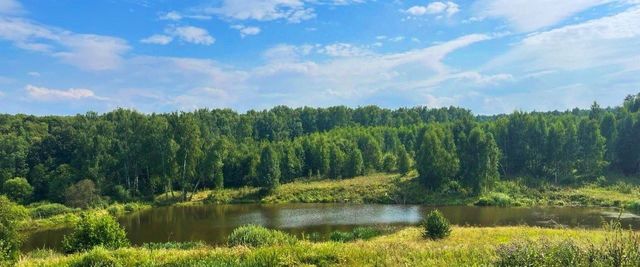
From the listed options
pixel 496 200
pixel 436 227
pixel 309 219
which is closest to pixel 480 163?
pixel 496 200

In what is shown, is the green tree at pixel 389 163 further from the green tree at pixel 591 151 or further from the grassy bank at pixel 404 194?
the green tree at pixel 591 151

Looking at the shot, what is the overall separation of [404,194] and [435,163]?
23.8 feet

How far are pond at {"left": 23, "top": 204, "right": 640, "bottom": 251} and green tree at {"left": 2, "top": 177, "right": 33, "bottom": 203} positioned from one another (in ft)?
81.0

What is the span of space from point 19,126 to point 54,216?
55641 mm

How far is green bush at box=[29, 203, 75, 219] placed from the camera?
65750 mm

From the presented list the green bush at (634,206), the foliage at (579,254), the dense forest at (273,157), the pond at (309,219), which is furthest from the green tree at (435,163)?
the foliage at (579,254)

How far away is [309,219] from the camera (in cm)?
5412

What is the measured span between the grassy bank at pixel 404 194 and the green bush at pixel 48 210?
15.8 metres

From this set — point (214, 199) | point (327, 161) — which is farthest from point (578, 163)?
point (214, 199)

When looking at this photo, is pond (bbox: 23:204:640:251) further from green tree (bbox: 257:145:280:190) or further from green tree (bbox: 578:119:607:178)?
green tree (bbox: 578:119:607:178)

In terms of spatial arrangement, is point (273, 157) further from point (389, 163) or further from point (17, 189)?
point (17, 189)

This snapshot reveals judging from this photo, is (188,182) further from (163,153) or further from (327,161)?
(327,161)

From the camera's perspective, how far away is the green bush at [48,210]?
6575 cm

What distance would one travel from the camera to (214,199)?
81.8 m
